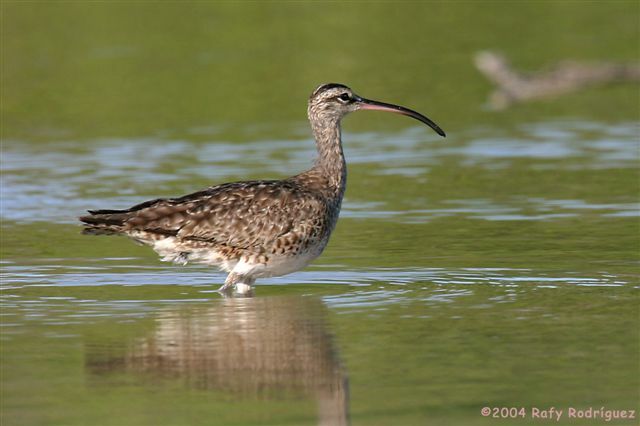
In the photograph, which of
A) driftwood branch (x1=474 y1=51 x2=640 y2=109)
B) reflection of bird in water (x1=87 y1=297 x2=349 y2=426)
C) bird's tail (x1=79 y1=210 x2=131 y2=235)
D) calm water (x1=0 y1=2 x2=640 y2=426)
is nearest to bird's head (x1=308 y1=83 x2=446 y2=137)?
calm water (x1=0 y1=2 x2=640 y2=426)

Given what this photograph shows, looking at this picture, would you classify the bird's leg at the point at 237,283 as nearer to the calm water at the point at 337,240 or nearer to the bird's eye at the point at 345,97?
the calm water at the point at 337,240

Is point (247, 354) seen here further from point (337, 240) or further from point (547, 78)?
point (547, 78)

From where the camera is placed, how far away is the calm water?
1083 cm

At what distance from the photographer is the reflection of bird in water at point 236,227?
14.4 meters

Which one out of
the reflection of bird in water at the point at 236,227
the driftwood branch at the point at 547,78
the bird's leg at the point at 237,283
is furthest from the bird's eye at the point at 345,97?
the driftwood branch at the point at 547,78

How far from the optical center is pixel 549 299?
13719mm

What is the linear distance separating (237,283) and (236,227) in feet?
1.66

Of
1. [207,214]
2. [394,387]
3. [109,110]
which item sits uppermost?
[109,110]

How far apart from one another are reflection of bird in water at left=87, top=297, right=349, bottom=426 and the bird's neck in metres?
1.75

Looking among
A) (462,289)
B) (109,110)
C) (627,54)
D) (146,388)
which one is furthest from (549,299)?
(627,54)

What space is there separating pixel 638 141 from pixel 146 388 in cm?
1402

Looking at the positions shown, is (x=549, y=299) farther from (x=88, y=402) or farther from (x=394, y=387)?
(x=88, y=402)

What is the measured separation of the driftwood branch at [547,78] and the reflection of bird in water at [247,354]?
14282 mm

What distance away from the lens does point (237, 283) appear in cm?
1458
